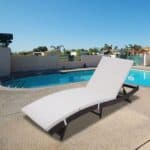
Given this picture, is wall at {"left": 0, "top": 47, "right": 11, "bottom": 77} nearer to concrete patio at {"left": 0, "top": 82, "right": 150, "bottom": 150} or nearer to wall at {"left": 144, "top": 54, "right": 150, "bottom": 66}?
concrete patio at {"left": 0, "top": 82, "right": 150, "bottom": 150}

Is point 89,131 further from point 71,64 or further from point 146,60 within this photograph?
point 146,60

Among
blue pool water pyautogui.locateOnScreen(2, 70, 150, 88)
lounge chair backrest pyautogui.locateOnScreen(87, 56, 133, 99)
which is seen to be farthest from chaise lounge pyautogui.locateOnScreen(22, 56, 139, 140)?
blue pool water pyautogui.locateOnScreen(2, 70, 150, 88)

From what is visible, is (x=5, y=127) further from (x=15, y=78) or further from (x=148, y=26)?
(x=148, y=26)

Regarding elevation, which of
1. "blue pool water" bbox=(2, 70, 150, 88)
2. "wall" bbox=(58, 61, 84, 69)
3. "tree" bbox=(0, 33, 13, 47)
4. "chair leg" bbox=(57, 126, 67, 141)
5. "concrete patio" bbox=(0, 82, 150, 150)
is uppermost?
"tree" bbox=(0, 33, 13, 47)

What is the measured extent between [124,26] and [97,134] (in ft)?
84.6

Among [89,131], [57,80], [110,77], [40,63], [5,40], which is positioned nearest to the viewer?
[89,131]

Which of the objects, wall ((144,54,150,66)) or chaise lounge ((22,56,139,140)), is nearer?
chaise lounge ((22,56,139,140))

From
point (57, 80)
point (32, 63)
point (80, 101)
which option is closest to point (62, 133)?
point (80, 101)

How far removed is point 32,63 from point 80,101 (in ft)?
43.5

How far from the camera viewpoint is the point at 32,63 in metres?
17.5

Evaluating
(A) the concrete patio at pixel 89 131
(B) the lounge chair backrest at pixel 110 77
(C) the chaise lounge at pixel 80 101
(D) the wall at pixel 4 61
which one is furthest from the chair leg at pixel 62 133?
(D) the wall at pixel 4 61

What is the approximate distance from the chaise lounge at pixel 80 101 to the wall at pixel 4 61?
9.47 m

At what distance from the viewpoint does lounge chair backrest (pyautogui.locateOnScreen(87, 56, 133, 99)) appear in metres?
5.87

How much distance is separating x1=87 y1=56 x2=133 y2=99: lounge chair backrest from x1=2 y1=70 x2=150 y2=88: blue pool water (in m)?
5.88
